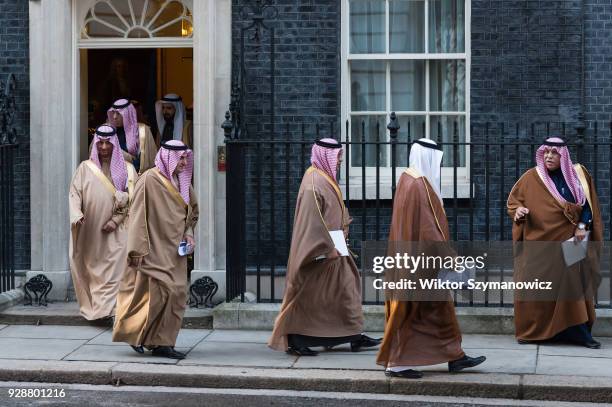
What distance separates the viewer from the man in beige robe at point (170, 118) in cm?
1323

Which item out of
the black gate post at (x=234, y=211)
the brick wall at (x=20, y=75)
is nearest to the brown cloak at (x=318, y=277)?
the black gate post at (x=234, y=211)

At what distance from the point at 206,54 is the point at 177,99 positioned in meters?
0.90

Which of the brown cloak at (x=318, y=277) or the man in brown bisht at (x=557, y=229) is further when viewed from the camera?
the man in brown bisht at (x=557, y=229)

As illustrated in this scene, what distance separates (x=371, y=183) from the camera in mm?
12711

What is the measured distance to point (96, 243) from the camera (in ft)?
38.7

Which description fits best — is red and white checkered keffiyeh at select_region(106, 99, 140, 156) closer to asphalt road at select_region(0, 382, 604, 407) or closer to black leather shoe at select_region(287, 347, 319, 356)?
black leather shoe at select_region(287, 347, 319, 356)

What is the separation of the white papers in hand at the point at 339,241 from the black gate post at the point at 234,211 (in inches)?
60.7

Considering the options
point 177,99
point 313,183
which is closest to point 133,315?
point 313,183

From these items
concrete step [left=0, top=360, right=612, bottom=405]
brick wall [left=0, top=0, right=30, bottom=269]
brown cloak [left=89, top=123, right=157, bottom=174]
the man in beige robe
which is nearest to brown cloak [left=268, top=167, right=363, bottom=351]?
concrete step [left=0, top=360, right=612, bottom=405]

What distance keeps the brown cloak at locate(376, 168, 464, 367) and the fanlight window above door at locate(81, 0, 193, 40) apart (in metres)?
4.62

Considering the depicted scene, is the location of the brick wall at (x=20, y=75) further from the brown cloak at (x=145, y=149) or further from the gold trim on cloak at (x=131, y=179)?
the gold trim on cloak at (x=131, y=179)

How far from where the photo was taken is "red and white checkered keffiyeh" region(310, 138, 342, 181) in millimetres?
10289

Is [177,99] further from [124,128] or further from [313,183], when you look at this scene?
[313,183]

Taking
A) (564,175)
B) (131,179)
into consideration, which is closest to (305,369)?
(564,175)
